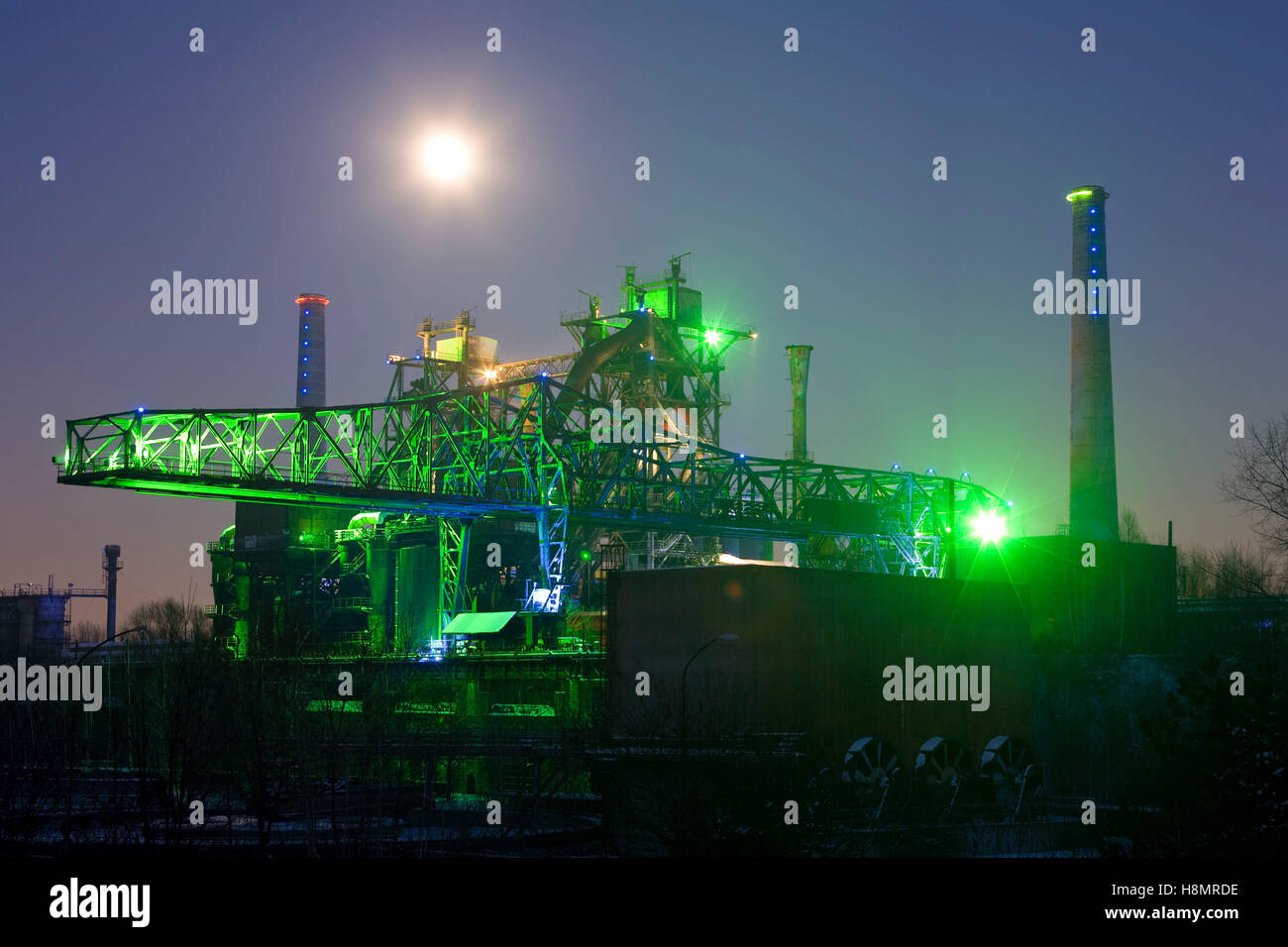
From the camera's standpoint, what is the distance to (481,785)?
57656 millimetres

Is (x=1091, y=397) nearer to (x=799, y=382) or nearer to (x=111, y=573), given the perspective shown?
(x=799, y=382)

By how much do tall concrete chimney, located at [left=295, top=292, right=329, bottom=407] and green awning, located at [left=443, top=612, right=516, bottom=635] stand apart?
38.6m

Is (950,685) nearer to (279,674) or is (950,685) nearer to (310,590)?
(279,674)

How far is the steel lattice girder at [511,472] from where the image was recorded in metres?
55.9

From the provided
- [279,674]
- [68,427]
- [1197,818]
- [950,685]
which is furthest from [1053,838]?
[68,427]

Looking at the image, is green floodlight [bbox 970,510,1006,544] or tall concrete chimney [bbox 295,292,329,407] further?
tall concrete chimney [bbox 295,292,329,407]

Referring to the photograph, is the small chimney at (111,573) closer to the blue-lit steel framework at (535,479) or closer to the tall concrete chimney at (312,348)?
the tall concrete chimney at (312,348)

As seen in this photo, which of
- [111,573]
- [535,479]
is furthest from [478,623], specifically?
[111,573]

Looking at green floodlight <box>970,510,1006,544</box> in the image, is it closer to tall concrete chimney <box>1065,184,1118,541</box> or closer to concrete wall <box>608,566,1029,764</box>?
tall concrete chimney <box>1065,184,1118,541</box>

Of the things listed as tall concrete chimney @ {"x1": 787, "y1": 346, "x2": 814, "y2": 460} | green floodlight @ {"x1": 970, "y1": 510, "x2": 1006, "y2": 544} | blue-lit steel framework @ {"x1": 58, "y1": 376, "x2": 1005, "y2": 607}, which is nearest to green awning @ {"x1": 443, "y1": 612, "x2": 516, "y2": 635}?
blue-lit steel framework @ {"x1": 58, "y1": 376, "x2": 1005, "y2": 607}

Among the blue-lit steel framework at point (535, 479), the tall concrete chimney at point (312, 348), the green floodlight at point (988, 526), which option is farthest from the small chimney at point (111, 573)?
the green floodlight at point (988, 526)

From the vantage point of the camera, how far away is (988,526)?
7575cm

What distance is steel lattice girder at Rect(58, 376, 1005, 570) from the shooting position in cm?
5594
